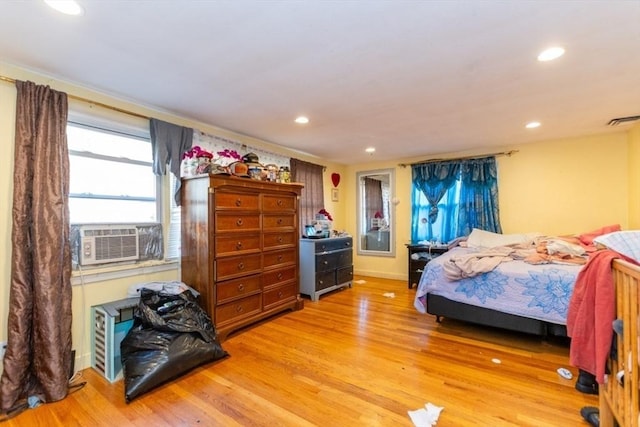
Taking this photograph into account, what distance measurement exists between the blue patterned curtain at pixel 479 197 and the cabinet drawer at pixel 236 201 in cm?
333

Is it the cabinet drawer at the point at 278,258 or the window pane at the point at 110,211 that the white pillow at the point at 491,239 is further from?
the window pane at the point at 110,211

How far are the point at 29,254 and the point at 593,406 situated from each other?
12.3ft

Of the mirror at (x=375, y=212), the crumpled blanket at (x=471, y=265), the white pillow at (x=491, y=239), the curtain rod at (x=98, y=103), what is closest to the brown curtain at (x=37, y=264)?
the curtain rod at (x=98, y=103)

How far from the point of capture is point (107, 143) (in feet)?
8.58

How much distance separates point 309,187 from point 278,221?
5.36 ft

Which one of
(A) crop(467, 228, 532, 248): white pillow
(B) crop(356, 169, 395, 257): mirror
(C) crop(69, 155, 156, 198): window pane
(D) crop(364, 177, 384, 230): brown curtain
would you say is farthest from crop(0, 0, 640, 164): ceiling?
(D) crop(364, 177, 384, 230): brown curtain

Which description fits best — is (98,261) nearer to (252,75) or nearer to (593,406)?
(252,75)

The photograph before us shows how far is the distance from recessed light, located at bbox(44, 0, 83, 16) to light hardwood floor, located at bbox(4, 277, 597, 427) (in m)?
2.26

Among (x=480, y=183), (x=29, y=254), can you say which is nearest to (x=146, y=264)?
(x=29, y=254)

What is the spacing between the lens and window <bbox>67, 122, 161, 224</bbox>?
2.43 m

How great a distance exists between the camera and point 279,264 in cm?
346

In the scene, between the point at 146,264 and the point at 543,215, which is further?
the point at 543,215

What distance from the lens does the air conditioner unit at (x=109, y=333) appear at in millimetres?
2193

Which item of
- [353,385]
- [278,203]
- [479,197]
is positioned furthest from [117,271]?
[479,197]
